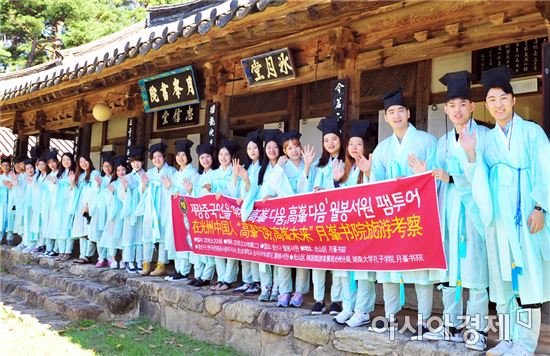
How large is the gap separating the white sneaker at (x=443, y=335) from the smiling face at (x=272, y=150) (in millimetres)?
2729

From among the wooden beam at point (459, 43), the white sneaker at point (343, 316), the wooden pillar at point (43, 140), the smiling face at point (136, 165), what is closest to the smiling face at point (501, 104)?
the wooden beam at point (459, 43)

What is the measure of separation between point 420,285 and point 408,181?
96cm

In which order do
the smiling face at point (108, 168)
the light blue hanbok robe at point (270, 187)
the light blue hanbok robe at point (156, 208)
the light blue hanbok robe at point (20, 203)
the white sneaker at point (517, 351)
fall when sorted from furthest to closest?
the light blue hanbok robe at point (20, 203)
the smiling face at point (108, 168)
the light blue hanbok robe at point (156, 208)
the light blue hanbok robe at point (270, 187)
the white sneaker at point (517, 351)

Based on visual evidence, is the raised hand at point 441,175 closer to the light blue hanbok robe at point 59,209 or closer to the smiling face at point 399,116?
the smiling face at point 399,116

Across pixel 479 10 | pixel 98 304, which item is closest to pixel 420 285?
pixel 479 10

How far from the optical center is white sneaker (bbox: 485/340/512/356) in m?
3.66

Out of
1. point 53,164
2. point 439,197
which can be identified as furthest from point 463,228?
point 53,164

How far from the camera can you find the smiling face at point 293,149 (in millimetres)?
5883

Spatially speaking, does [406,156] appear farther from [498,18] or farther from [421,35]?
[421,35]

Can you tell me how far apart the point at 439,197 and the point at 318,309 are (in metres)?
1.82

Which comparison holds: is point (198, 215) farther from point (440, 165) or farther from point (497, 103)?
point (497, 103)

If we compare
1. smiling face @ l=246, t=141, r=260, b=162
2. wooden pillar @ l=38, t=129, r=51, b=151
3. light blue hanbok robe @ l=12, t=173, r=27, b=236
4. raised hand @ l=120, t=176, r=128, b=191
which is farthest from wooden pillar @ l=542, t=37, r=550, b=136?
wooden pillar @ l=38, t=129, r=51, b=151

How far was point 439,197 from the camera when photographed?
14.3 feet

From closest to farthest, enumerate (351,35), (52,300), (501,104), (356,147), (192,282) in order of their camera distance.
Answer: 1. (501,104)
2. (356,147)
3. (351,35)
4. (192,282)
5. (52,300)
